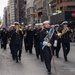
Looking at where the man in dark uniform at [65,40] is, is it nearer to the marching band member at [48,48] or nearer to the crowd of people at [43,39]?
the crowd of people at [43,39]

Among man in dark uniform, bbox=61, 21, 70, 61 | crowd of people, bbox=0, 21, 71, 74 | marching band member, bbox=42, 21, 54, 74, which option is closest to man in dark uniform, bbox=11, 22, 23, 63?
crowd of people, bbox=0, 21, 71, 74

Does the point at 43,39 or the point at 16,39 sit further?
the point at 16,39

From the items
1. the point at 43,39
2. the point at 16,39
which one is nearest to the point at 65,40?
the point at 16,39

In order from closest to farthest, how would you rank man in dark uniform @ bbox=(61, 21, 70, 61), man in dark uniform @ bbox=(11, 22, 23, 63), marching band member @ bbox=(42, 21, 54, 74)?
marching band member @ bbox=(42, 21, 54, 74) < man in dark uniform @ bbox=(11, 22, 23, 63) < man in dark uniform @ bbox=(61, 21, 70, 61)

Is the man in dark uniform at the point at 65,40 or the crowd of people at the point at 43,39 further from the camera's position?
the man in dark uniform at the point at 65,40

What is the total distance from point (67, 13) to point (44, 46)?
109 ft

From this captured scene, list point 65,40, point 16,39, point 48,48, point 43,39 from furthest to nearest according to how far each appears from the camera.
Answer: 1. point 65,40
2. point 16,39
3. point 43,39
4. point 48,48

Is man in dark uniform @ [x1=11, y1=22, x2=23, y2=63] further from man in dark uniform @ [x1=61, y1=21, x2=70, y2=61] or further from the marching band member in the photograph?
the marching band member

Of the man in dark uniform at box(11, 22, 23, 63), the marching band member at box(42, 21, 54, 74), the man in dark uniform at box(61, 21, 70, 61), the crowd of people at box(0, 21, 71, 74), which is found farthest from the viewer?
the man in dark uniform at box(61, 21, 70, 61)

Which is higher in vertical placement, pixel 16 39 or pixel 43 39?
pixel 43 39

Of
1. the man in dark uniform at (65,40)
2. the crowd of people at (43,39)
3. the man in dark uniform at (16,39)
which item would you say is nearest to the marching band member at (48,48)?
the crowd of people at (43,39)

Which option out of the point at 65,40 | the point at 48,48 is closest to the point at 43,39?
the point at 48,48

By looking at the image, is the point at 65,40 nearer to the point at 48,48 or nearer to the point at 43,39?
the point at 43,39


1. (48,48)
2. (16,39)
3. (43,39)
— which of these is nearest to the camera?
(48,48)
